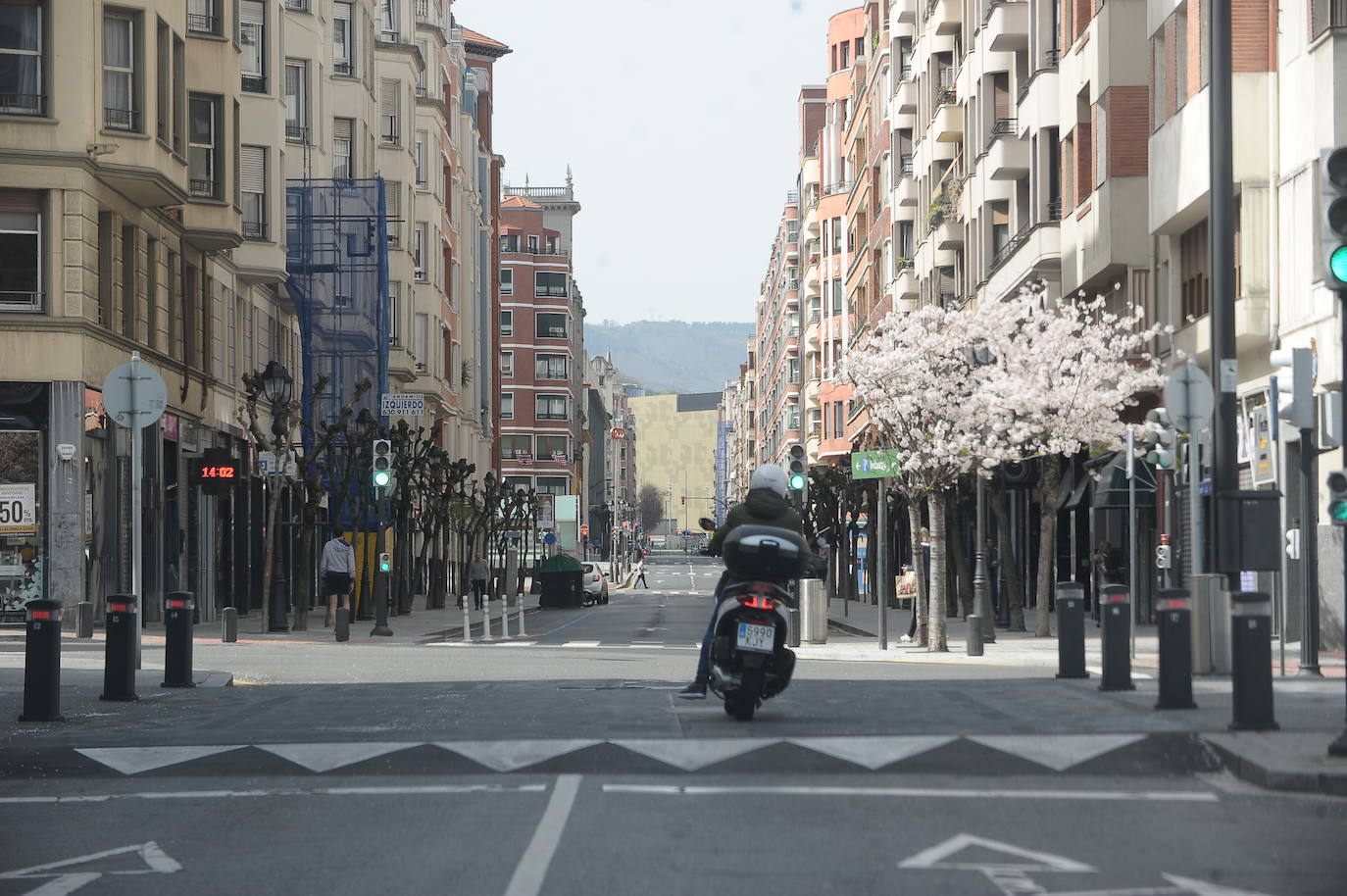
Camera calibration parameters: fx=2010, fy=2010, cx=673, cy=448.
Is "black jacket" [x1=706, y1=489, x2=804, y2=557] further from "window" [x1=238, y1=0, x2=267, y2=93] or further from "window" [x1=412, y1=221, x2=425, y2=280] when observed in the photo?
"window" [x1=412, y1=221, x2=425, y2=280]

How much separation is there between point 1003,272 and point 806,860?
40888 millimetres

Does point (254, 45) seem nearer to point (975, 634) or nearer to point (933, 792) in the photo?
point (975, 634)

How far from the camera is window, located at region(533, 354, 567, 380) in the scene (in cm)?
14662

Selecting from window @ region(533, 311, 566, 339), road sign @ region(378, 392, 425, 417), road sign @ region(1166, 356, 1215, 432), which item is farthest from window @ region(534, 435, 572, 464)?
road sign @ region(1166, 356, 1215, 432)

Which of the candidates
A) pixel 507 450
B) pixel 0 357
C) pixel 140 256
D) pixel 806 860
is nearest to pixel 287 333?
pixel 140 256

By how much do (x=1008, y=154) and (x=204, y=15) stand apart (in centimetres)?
1846

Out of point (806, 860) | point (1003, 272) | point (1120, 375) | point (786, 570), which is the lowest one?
point (806, 860)

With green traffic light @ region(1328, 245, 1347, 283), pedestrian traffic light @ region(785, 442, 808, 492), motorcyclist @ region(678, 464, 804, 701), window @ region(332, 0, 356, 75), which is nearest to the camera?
green traffic light @ region(1328, 245, 1347, 283)

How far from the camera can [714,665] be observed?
1336 cm

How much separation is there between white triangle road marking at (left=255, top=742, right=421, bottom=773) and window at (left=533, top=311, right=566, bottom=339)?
444ft

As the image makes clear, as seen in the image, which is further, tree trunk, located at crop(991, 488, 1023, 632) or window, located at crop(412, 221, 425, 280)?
window, located at crop(412, 221, 425, 280)

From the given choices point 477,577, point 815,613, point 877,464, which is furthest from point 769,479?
point 477,577

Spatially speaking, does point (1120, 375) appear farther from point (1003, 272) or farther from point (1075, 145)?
point (1003, 272)

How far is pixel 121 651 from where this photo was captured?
16500 millimetres
